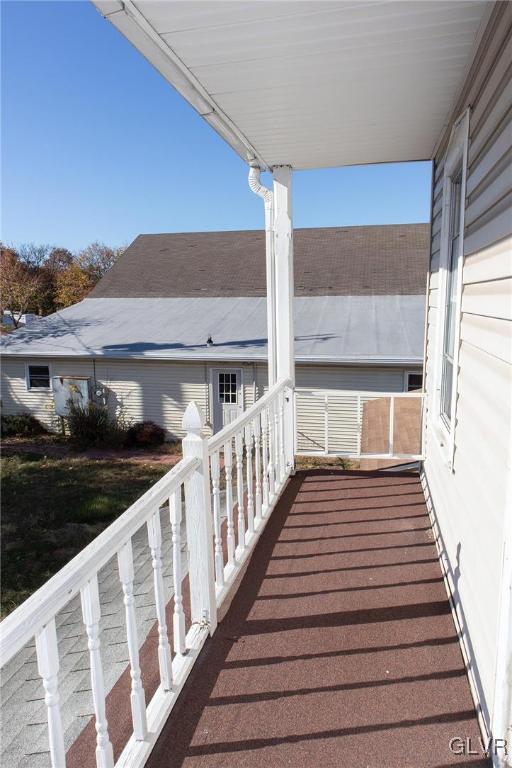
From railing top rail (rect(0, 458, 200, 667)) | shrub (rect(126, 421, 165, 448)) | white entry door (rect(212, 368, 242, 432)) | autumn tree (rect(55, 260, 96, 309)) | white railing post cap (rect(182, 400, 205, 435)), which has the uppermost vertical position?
autumn tree (rect(55, 260, 96, 309))

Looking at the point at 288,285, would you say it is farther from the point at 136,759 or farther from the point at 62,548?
the point at 62,548

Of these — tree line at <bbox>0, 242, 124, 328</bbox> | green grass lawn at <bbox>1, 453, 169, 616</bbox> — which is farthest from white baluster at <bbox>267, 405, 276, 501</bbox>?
tree line at <bbox>0, 242, 124, 328</bbox>

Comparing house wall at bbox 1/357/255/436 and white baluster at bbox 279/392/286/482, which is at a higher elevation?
white baluster at bbox 279/392/286/482

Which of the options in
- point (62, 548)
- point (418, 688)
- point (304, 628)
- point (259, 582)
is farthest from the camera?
point (62, 548)

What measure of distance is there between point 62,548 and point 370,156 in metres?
5.36

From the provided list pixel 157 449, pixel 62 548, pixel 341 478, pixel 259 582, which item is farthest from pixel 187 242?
pixel 259 582

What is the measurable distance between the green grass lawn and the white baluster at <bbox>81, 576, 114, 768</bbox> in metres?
3.84

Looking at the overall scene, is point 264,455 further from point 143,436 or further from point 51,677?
point 143,436

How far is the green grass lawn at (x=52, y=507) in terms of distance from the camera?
5.45 metres

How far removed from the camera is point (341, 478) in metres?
4.22

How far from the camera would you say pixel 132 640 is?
4.77 feet

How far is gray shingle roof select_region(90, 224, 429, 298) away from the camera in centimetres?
1418

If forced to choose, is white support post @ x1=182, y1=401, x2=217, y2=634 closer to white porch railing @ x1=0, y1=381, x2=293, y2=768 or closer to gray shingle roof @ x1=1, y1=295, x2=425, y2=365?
white porch railing @ x1=0, y1=381, x2=293, y2=768

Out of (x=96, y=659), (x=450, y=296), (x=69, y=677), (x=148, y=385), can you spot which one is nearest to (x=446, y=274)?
(x=450, y=296)
